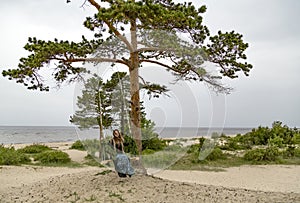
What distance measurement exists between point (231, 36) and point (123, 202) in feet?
14.7

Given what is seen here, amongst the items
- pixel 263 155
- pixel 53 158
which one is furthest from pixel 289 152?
pixel 53 158

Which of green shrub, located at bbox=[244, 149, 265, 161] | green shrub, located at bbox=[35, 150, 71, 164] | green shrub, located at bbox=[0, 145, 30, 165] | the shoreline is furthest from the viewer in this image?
green shrub, located at bbox=[35, 150, 71, 164]

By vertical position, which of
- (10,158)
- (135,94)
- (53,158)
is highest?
(135,94)

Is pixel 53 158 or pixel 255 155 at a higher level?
pixel 255 155

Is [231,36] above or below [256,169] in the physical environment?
above

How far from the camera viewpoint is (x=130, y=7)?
5973 millimetres

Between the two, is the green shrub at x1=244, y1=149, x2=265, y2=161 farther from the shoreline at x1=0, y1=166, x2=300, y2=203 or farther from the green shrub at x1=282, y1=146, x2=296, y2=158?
the shoreline at x1=0, y1=166, x2=300, y2=203

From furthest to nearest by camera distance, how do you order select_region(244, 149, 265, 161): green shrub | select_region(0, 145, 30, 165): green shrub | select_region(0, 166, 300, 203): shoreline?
select_region(244, 149, 265, 161): green shrub
select_region(0, 145, 30, 165): green shrub
select_region(0, 166, 300, 203): shoreline

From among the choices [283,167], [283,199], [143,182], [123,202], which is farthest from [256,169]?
[123,202]

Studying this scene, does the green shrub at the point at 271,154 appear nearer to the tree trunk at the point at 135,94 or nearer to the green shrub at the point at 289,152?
the green shrub at the point at 289,152

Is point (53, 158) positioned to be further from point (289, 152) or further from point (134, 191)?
Result: point (289, 152)

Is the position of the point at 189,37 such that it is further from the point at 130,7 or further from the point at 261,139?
the point at 261,139

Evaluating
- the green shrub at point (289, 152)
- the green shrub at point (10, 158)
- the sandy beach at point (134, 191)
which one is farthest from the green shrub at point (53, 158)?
the green shrub at point (289, 152)

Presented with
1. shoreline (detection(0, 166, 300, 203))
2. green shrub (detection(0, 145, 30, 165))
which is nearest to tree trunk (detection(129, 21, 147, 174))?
shoreline (detection(0, 166, 300, 203))
